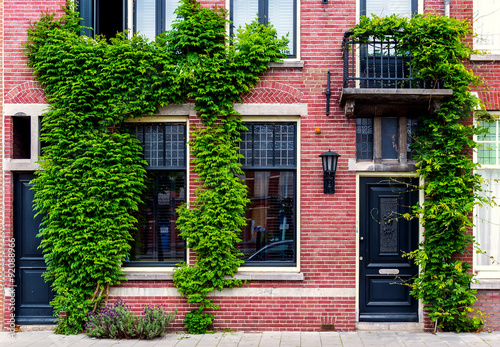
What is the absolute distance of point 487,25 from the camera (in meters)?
7.90

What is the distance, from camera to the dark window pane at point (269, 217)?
7.80m

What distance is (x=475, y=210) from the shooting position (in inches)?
304

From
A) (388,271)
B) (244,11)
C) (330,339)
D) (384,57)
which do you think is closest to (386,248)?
(388,271)

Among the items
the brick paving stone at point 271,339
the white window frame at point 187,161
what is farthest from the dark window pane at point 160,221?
the brick paving stone at point 271,339

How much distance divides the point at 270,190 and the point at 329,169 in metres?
1.09

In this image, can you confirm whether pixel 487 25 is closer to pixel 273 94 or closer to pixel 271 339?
pixel 273 94

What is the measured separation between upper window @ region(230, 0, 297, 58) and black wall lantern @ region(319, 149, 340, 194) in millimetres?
1955

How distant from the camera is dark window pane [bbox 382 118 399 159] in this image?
777 centimetres

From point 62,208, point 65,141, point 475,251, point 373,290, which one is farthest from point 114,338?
point 475,251

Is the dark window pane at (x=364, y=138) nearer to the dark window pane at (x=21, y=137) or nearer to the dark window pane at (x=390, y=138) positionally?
the dark window pane at (x=390, y=138)

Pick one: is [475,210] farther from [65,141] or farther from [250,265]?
[65,141]

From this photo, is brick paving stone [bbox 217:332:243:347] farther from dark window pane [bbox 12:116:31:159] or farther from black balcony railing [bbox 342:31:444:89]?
dark window pane [bbox 12:116:31:159]

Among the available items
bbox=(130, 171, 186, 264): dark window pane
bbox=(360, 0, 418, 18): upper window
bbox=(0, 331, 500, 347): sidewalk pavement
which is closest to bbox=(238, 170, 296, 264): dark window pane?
bbox=(130, 171, 186, 264): dark window pane

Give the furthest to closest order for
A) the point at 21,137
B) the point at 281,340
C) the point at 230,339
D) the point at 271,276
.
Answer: the point at 21,137 < the point at 271,276 < the point at 230,339 < the point at 281,340
